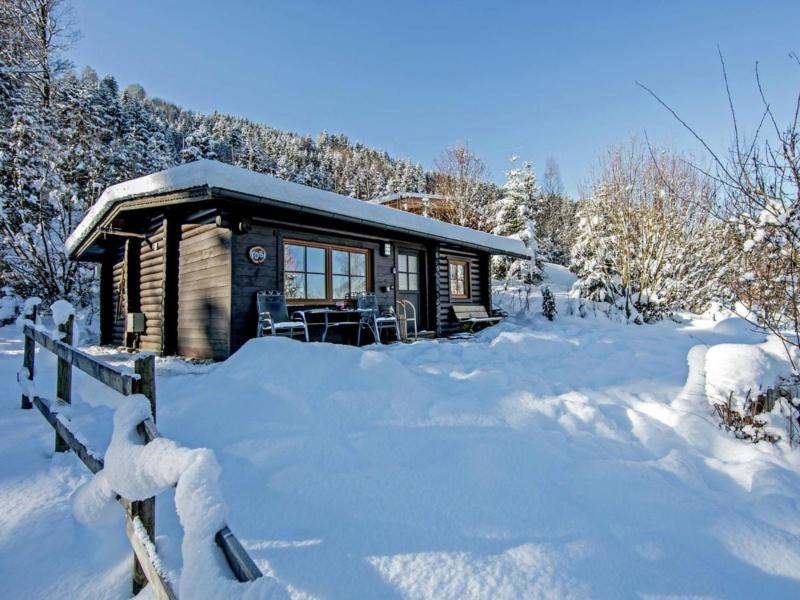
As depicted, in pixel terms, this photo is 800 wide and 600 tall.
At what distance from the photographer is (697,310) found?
995 centimetres

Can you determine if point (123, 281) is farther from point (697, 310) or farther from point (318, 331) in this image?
point (697, 310)

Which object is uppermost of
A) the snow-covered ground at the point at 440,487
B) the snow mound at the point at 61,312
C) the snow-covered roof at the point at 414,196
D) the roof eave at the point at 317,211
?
the snow-covered roof at the point at 414,196

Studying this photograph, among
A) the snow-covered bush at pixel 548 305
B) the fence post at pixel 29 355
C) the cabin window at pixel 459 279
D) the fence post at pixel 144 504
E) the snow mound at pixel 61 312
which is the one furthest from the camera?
the snow-covered bush at pixel 548 305

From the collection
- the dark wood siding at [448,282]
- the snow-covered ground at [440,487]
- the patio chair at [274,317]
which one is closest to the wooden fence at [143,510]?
the snow-covered ground at [440,487]

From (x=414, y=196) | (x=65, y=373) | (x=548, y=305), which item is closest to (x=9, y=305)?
(x=65, y=373)

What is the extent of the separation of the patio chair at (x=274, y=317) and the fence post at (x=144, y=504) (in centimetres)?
404

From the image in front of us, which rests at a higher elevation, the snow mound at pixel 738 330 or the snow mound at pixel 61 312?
the snow mound at pixel 61 312

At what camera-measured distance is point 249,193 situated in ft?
17.0

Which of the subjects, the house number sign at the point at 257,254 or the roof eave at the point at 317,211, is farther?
the house number sign at the point at 257,254

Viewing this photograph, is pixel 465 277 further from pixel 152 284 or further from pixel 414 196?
pixel 414 196

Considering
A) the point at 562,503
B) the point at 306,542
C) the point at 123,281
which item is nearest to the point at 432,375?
the point at 562,503

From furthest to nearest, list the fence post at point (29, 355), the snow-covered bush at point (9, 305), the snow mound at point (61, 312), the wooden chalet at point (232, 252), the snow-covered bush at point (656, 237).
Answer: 1. the snow-covered bush at point (9, 305)
2. the snow-covered bush at point (656, 237)
3. the wooden chalet at point (232, 252)
4. the fence post at point (29, 355)
5. the snow mound at point (61, 312)

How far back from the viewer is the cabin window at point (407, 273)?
Answer: 8.51m

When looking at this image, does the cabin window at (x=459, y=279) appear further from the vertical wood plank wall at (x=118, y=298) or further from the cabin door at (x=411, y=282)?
the vertical wood plank wall at (x=118, y=298)
